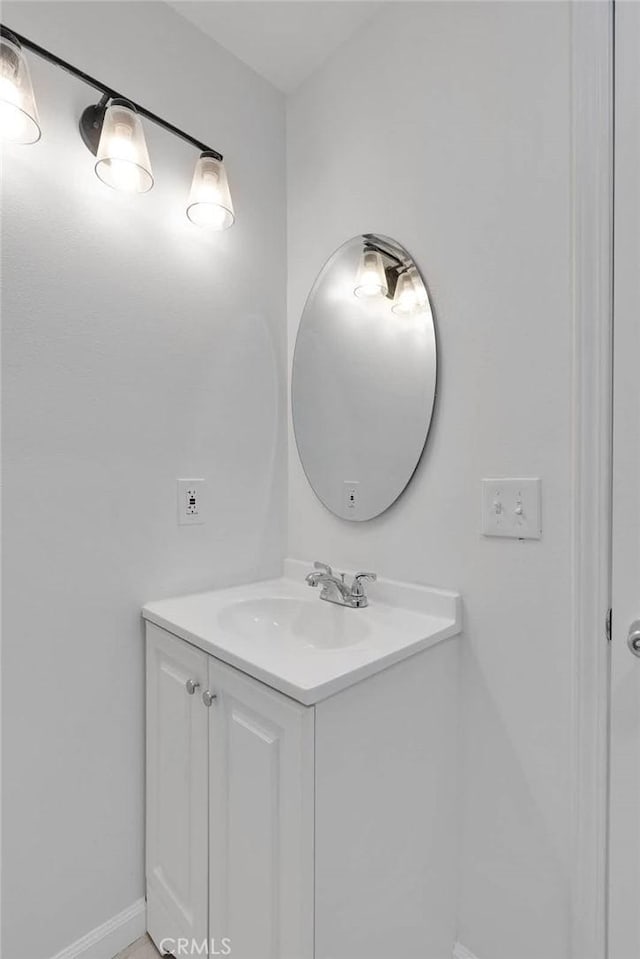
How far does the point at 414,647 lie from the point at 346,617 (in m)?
0.28

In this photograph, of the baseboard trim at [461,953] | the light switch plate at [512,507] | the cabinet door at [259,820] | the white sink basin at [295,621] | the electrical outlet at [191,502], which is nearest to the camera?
the cabinet door at [259,820]

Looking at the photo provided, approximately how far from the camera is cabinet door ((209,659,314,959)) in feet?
2.73

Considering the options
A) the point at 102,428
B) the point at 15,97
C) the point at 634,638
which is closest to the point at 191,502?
the point at 102,428

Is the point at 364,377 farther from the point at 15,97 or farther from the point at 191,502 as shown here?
the point at 15,97

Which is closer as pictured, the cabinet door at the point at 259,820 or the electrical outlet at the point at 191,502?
the cabinet door at the point at 259,820

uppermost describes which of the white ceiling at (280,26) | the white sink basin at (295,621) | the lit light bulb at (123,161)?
the white ceiling at (280,26)

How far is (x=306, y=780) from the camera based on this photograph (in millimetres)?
829

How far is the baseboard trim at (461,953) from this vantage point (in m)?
1.17

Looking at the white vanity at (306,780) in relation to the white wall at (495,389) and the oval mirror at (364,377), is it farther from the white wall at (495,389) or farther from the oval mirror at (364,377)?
the oval mirror at (364,377)

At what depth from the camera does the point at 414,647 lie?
104 cm

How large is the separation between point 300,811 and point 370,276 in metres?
1.28

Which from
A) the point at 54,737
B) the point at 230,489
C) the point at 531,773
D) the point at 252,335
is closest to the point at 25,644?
the point at 54,737
